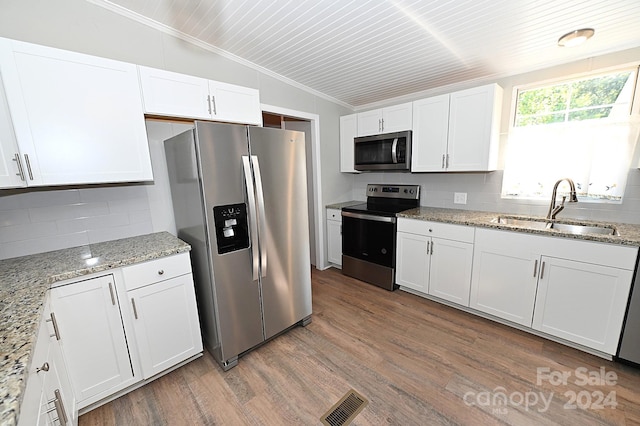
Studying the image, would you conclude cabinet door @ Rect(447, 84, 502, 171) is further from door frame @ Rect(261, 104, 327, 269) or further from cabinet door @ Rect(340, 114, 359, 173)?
door frame @ Rect(261, 104, 327, 269)

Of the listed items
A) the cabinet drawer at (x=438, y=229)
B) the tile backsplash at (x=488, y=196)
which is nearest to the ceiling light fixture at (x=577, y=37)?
the tile backsplash at (x=488, y=196)

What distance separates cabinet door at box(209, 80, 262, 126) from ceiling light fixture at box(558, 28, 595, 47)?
2.37 m

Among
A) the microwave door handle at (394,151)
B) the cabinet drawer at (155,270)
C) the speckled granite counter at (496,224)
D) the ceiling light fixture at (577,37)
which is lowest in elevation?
the cabinet drawer at (155,270)

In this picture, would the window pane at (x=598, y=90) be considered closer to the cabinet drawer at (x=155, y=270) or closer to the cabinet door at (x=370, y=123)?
the cabinet door at (x=370, y=123)

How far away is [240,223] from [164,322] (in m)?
0.83

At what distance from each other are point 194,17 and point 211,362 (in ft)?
8.31

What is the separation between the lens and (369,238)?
2955mm

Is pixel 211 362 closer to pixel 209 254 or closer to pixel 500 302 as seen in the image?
pixel 209 254

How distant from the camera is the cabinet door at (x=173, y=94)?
1.69m

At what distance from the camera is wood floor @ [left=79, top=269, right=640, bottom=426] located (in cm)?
146

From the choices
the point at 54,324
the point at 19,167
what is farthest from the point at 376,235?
the point at 19,167

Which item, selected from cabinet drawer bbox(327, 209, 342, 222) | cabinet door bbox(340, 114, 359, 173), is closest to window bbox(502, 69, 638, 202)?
cabinet door bbox(340, 114, 359, 173)

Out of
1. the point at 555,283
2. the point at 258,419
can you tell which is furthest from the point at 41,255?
the point at 555,283

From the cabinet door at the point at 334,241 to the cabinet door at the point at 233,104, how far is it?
1680 mm
